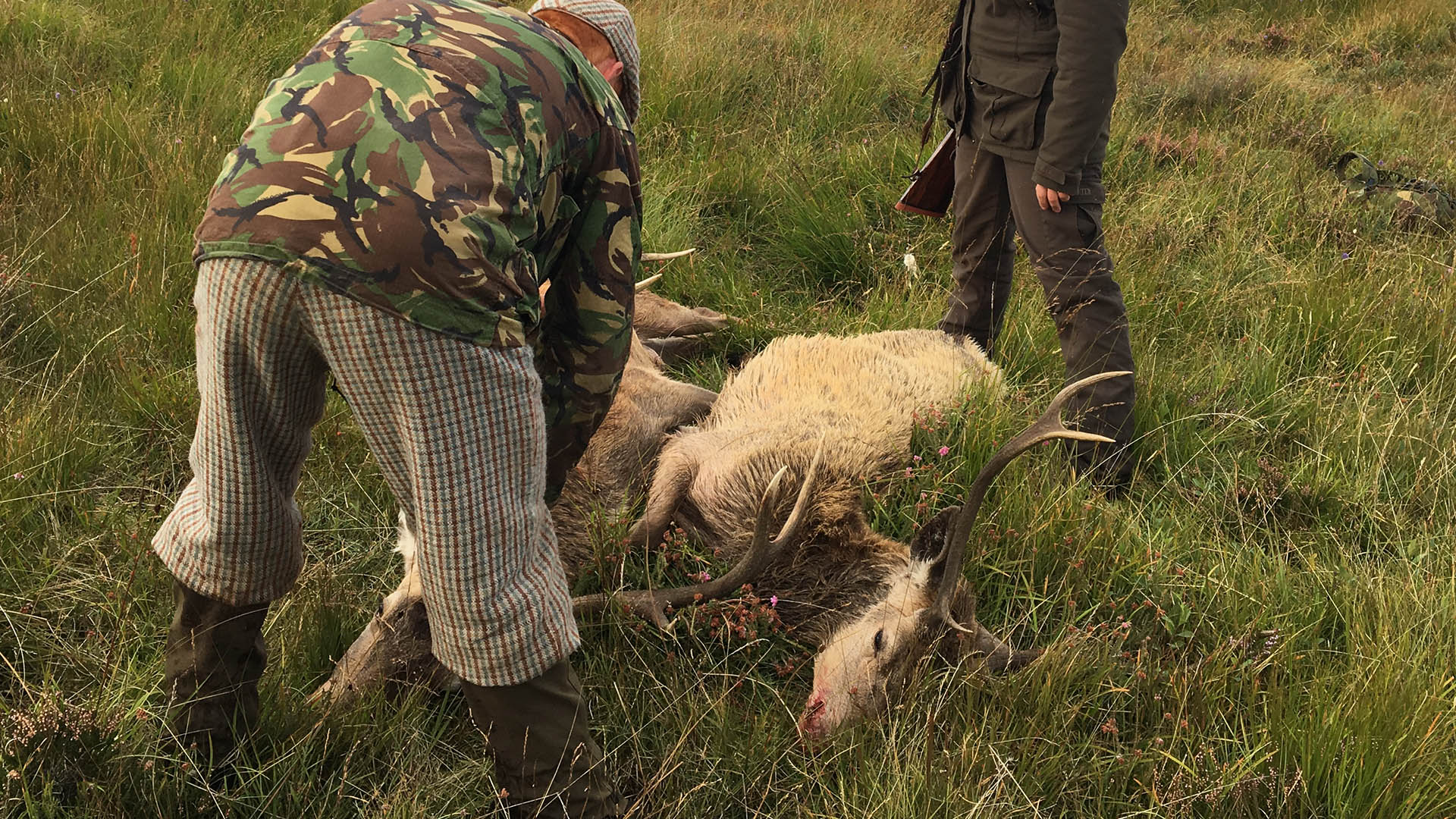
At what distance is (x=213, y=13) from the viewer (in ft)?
21.8

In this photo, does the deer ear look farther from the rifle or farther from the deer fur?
the rifle

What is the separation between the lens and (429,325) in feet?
5.98

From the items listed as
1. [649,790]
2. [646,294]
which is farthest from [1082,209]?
[649,790]

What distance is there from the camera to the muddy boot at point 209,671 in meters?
2.27

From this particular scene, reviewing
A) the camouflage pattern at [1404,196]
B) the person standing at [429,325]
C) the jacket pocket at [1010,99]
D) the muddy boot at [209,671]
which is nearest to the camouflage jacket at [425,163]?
the person standing at [429,325]

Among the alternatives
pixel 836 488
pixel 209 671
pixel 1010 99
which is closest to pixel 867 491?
pixel 836 488

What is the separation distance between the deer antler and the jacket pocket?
162 centimetres

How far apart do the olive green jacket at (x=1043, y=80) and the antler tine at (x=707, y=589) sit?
5.37 feet

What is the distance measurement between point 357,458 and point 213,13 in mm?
4445

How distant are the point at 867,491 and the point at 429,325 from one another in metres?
2.32

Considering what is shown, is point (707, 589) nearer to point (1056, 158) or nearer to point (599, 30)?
point (599, 30)

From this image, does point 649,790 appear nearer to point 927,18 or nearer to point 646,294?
point 646,294

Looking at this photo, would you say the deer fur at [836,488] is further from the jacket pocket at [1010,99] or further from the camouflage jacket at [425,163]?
the camouflage jacket at [425,163]

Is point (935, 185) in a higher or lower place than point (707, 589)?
higher
